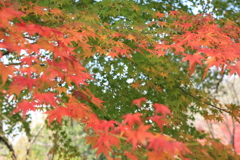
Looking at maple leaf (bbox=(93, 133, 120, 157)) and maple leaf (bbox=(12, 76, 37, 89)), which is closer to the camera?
maple leaf (bbox=(12, 76, 37, 89))

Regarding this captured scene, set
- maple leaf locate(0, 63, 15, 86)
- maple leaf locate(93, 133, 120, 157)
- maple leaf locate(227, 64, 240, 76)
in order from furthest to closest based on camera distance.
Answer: maple leaf locate(227, 64, 240, 76) < maple leaf locate(93, 133, 120, 157) < maple leaf locate(0, 63, 15, 86)

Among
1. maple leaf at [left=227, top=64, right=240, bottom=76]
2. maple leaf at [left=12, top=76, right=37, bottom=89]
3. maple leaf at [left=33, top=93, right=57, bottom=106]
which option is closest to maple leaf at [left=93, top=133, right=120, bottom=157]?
maple leaf at [left=33, top=93, right=57, bottom=106]

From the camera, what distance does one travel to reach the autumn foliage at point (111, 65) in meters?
1.71

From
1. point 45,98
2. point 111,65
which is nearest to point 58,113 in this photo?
point 45,98

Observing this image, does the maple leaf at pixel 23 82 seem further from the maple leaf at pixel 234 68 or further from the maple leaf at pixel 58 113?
the maple leaf at pixel 234 68

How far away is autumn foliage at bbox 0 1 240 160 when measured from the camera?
171 centimetres

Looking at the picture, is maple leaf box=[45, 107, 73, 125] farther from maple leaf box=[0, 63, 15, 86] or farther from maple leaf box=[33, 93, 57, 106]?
maple leaf box=[0, 63, 15, 86]

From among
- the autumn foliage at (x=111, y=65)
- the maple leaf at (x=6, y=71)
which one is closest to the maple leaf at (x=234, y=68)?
the autumn foliage at (x=111, y=65)

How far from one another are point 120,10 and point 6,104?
4006 millimetres

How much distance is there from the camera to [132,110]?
4023mm

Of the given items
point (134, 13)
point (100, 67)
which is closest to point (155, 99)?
point (100, 67)

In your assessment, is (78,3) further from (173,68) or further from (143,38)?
(173,68)

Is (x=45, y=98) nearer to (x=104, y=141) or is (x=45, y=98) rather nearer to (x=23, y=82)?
(x=23, y=82)

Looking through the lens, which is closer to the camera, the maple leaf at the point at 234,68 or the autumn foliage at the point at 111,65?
the autumn foliage at the point at 111,65
